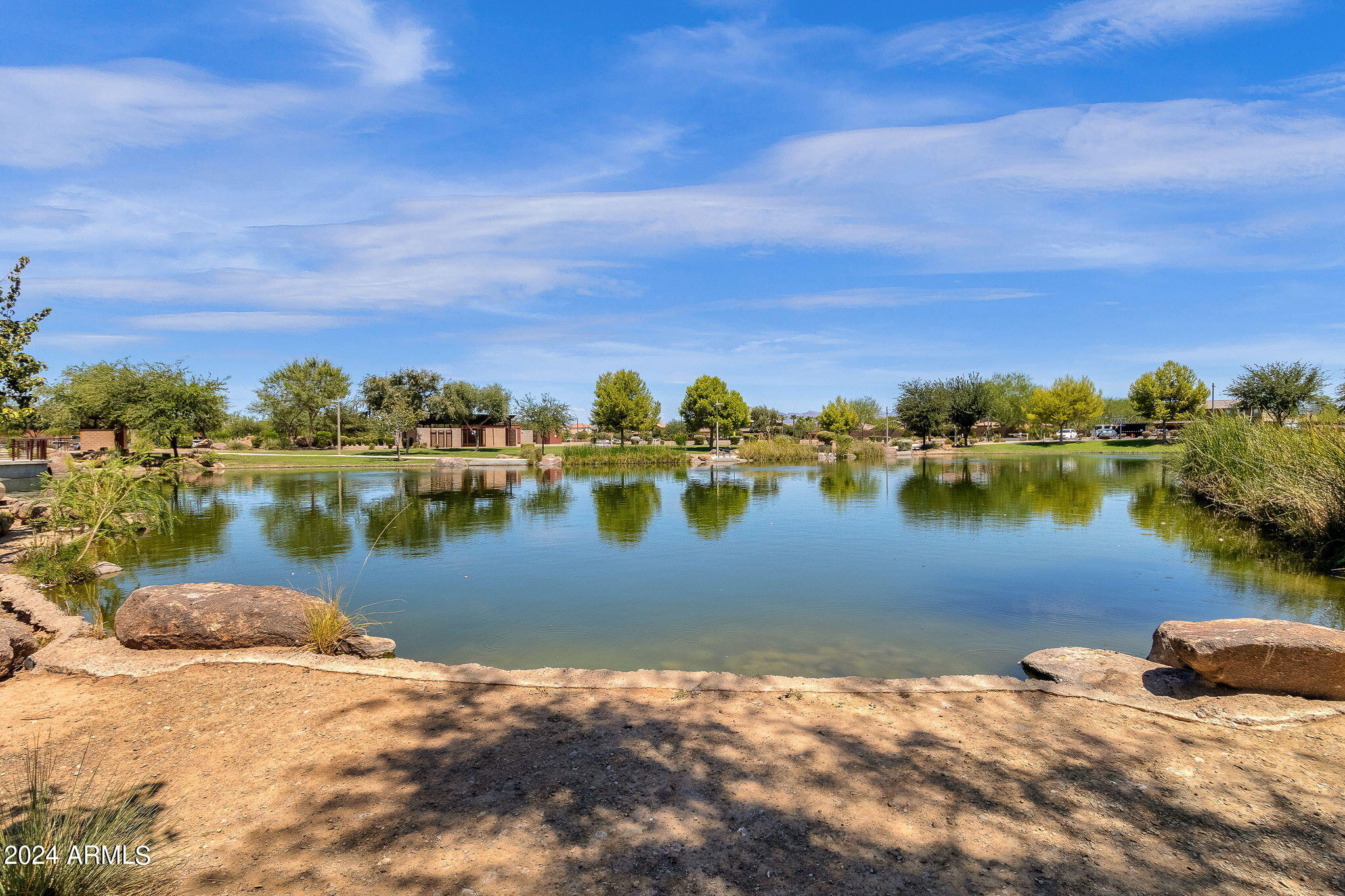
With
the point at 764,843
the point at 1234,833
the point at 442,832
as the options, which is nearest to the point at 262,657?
the point at 442,832

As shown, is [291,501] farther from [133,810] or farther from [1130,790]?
[1130,790]

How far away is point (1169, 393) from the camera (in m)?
60.5

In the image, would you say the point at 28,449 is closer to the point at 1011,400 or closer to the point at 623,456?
the point at 623,456

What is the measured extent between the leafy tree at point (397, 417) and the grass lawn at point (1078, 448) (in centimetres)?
4503

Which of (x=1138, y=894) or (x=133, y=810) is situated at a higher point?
(x=133, y=810)

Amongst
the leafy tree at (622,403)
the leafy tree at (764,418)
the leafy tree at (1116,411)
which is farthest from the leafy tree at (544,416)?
the leafy tree at (1116,411)

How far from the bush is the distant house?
165ft

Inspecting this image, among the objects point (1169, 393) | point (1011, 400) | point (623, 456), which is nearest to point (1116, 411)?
point (1011, 400)

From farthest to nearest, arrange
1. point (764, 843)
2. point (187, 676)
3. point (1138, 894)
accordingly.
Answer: point (187, 676) < point (764, 843) < point (1138, 894)

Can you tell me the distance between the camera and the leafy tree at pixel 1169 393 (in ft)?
195

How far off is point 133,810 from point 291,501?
20.6 metres

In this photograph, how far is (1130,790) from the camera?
11.5 feet

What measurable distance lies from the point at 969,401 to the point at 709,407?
24.4 meters

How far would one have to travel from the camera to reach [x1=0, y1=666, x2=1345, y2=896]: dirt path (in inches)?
110
